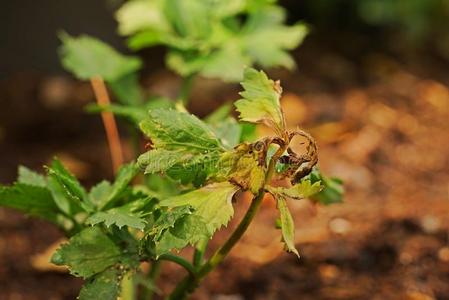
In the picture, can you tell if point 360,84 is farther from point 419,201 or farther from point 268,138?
point 268,138

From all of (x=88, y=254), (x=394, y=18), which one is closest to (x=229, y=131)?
(x=88, y=254)

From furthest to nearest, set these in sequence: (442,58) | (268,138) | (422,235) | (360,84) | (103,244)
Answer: (442,58), (360,84), (422,235), (103,244), (268,138)

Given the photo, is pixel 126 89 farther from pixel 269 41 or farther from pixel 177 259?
pixel 177 259

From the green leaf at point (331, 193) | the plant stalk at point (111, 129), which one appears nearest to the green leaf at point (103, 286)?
the green leaf at point (331, 193)

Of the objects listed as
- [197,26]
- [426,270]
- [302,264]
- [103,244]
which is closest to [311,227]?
[302,264]

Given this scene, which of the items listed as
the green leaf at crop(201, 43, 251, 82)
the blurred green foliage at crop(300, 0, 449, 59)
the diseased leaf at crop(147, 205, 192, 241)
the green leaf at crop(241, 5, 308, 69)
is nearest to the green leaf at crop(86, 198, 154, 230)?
the diseased leaf at crop(147, 205, 192, 241)

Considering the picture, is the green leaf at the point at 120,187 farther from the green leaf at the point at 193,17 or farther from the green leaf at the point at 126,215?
the green leaf at the point at 193,17

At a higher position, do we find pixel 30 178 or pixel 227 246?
pixel 30 178
